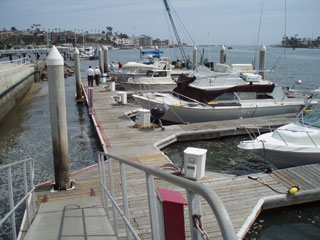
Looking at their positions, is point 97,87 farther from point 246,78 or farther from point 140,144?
point 140,144

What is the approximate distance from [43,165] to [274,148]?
771cm

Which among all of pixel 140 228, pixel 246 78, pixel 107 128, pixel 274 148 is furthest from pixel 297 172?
pixel 246 78

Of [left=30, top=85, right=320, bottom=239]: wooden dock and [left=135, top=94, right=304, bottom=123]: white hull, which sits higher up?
[left=135, top=94, right=304, bottom=123]: white hull

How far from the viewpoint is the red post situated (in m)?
2.39

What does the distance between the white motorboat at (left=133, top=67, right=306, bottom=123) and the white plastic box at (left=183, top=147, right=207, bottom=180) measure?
6.91 meters

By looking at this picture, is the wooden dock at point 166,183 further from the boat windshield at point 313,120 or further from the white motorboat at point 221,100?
the boat windshield at point 313,120

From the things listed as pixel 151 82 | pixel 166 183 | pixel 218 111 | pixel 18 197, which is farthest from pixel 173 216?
pixel 151 82

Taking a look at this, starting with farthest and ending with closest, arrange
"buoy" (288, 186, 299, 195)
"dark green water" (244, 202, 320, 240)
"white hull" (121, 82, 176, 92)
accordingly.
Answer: "white hull" (121, 82, 176, 92)
"buoy" (288, 186, 299, 195)
"dark green water" (244, 202, 320, 240)

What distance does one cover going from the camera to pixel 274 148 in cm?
952

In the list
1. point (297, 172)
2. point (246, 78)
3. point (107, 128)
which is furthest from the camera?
point (246, 78)

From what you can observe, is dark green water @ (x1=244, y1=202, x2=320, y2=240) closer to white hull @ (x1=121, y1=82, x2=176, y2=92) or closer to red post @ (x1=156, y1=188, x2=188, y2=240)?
red post @ (x1=156, y1=188, x2=188, y2=240)

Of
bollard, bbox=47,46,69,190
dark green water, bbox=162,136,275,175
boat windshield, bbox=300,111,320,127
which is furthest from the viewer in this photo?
dark green water, bbox=162,136,275,175

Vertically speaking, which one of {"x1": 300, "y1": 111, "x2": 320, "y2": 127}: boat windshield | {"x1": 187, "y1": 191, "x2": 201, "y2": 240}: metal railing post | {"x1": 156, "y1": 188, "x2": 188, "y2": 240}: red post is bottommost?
{"x1": 300, "y1": 111, "x2": 320, "y2": 127}: boat windshield

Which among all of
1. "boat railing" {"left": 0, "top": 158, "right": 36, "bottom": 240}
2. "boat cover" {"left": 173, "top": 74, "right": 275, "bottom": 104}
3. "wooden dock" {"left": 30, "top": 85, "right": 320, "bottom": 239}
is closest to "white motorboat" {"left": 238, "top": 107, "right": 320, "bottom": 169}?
"wooden dock" {"left": 30, "top": 85, "right": 320, "bottom": 239}
